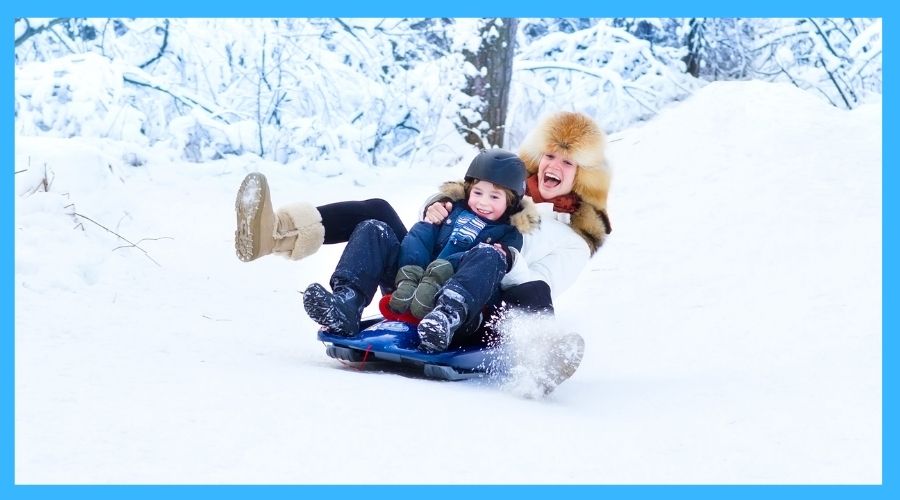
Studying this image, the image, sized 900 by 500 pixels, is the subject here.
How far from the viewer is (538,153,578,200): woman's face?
3.07 metres

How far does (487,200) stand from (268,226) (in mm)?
640

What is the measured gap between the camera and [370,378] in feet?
8.06

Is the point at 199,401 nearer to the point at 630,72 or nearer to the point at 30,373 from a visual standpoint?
the point at 30,373

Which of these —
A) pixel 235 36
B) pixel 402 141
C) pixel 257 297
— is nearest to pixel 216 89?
pixel 235 36

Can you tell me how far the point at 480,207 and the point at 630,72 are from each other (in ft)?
13.5

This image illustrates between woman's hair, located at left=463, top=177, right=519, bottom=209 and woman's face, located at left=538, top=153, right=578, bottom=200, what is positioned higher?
woman's face, located at left=538, top=153, right=578, bottom=200

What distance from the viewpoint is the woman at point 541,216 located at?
8.96 feet

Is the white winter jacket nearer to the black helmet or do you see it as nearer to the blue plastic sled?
the black helmet

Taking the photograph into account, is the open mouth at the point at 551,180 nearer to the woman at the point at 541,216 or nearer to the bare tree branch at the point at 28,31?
the woman at the point at 541,216

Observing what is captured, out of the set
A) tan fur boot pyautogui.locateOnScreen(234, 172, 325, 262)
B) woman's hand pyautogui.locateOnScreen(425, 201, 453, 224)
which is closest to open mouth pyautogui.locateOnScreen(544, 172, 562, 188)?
woman's hand pyautogui.locateOnScreen(425, 201, 453, 224)

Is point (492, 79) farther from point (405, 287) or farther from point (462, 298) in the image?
point (462, 298)

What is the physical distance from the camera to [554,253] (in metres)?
2.94

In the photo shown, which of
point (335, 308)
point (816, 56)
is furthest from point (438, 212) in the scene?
point (816, 56)

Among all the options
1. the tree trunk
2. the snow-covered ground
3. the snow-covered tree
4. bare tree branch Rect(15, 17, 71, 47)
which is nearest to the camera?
the snow-covered ground
